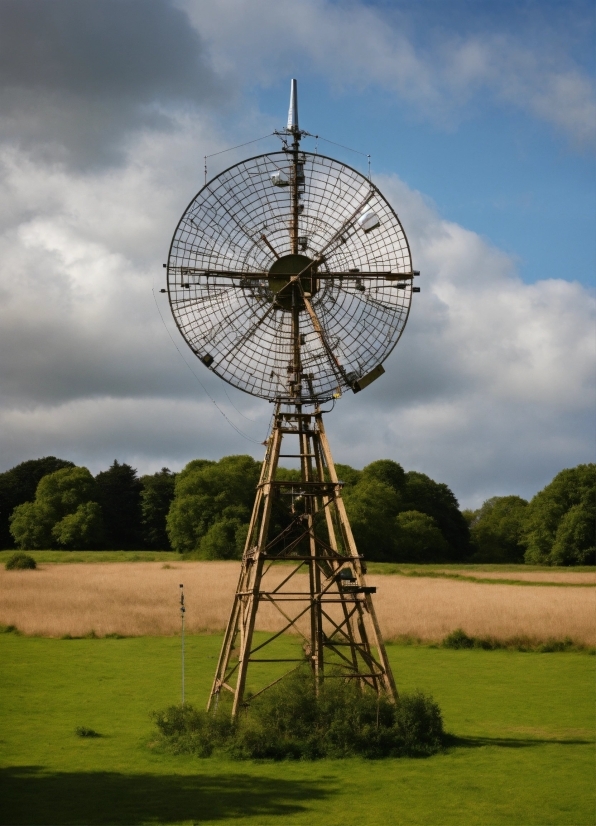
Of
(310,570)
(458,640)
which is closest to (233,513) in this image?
(458,640)

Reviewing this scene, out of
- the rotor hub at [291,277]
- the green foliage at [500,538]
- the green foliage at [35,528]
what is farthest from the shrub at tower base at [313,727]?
the green foliage at [500,538]

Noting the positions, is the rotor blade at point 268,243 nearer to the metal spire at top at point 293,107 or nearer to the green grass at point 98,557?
the metal spire at top at point 293,107

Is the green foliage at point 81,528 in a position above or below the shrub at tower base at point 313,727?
above

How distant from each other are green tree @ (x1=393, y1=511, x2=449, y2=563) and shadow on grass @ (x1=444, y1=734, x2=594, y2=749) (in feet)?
257

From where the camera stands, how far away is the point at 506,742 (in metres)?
25.1

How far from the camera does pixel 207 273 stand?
25078mm

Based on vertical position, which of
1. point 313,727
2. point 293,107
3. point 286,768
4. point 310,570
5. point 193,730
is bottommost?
point 286,768

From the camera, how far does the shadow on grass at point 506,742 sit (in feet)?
79.5

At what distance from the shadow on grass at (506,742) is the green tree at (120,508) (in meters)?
93.1

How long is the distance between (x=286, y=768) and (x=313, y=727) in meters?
1.39

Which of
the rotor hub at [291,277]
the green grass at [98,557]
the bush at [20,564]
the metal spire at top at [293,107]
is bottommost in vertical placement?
the bush at [20,564]

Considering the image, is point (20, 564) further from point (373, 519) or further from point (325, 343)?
point (325, 343)

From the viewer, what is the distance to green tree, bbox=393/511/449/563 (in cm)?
10506

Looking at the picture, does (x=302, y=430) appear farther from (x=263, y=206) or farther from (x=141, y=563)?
(x=141, y=563)
